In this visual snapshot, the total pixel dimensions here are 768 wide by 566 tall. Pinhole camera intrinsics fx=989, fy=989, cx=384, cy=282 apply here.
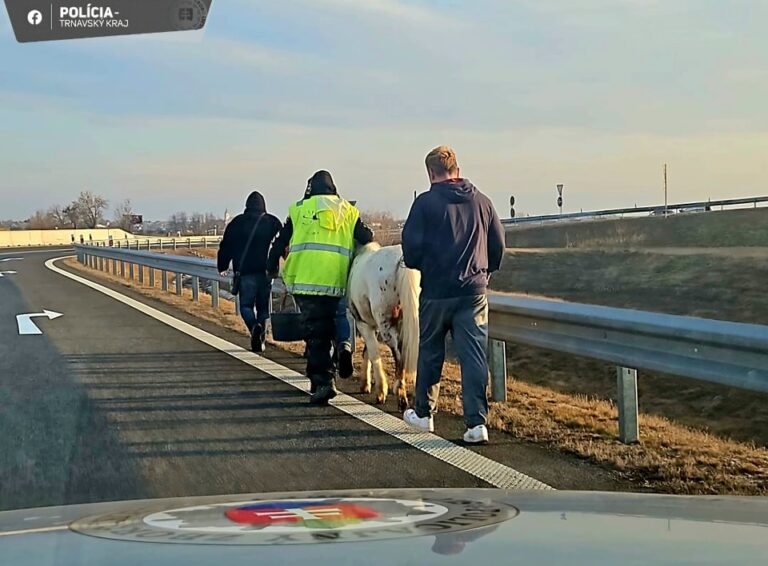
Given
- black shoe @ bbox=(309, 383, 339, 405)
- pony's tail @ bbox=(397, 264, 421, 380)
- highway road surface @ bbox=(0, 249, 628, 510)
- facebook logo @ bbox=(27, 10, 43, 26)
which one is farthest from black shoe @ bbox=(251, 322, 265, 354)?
facebook logo @ bbox=(27, 10, 43, 26)

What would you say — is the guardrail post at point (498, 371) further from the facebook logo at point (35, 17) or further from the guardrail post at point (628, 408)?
the facebook logo at point (35, 17)

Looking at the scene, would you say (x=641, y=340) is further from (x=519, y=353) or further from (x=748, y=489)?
(x=519, y=353)

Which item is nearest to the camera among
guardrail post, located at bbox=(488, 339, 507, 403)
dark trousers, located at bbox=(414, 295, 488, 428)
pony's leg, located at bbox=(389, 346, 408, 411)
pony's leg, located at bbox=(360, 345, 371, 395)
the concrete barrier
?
dark trousers, located at bbox=(414, 295, 488, 428)

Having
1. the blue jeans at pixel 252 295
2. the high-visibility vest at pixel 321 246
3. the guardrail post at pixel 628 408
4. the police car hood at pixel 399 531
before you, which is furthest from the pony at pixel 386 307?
the police car hood at pixel 399 531

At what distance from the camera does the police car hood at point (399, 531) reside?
2.32 m

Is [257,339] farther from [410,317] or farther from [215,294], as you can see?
[215,294]

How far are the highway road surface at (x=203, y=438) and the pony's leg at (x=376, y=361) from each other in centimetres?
23

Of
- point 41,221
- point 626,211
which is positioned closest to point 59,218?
point 41,221

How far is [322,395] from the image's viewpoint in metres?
7.80

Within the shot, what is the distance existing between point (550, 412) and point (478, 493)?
4054mm

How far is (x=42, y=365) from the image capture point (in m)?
9.86

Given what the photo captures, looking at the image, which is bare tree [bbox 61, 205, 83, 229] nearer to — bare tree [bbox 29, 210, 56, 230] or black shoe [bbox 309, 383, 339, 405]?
bare tree [bbox 29, 210, 56, 230]

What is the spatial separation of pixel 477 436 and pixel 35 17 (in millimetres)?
11192

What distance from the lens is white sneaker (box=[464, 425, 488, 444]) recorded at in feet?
21.1
